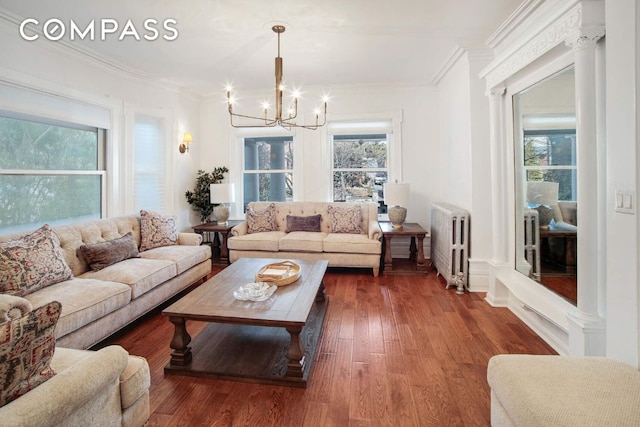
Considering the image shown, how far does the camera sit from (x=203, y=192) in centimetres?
542

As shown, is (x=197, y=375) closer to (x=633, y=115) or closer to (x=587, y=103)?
(x=633, y=115)

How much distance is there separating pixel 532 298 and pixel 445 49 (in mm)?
2781

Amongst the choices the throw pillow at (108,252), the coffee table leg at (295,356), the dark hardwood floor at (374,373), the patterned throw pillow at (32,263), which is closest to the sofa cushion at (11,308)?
the patterned throw pillow at (32,263)

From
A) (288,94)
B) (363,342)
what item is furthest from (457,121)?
(363,342)

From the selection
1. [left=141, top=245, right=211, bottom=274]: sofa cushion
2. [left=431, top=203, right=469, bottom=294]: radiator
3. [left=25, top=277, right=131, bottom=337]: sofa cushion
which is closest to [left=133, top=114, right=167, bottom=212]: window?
[left=141, top=245, right=211, bottom=274]: sofa cushion

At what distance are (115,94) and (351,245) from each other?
138 inches

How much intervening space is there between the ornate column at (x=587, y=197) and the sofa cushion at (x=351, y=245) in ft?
7.96

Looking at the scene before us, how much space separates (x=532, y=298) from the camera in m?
2.68

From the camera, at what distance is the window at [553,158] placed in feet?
7.55

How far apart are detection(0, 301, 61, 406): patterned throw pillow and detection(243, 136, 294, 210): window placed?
4.59 m

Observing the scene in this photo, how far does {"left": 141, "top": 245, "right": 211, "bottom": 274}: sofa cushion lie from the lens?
3436 mm

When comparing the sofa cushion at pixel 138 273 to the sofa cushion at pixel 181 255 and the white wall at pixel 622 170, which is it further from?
the white wall at pixel 622 170

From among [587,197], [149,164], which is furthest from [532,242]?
[149,164]

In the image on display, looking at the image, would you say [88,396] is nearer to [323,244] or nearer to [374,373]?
[374,373]
